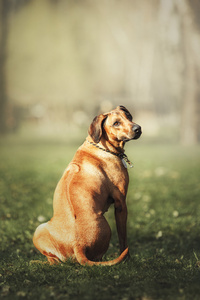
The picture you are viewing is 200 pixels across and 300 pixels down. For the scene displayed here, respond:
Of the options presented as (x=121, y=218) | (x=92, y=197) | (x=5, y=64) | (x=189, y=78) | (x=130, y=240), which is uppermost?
(x=5, y=64)

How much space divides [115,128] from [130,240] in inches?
95.0

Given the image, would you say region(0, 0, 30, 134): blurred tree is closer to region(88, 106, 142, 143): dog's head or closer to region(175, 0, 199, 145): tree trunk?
region(175, 0, 199, 145): tree trunk

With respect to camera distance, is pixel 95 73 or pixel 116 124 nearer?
pixel 116 124

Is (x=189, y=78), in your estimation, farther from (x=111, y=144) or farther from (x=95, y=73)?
(x=111, y=144)

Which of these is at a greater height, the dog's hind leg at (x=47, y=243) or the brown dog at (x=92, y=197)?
the brown dog at (x=92, y=197)

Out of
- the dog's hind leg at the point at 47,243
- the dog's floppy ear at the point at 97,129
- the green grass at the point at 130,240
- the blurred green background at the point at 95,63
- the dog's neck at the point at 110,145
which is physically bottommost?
the green grass at the point at 130,240

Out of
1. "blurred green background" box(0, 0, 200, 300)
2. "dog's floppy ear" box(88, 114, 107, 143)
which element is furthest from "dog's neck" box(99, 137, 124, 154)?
"blurred green background" box(0, 0, 200, 300)

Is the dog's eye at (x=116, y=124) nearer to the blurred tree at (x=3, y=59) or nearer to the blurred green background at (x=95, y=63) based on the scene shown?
the blurred green background at (x=95, y=63)

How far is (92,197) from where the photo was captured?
11.7 feet

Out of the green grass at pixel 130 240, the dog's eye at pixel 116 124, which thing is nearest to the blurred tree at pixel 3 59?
the green grass at pixel 130 240

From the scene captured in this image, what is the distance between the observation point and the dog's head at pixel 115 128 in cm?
368

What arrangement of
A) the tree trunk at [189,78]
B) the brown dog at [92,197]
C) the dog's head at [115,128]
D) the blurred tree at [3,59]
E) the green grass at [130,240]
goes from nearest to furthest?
1. the green grass at [130,240]
2. the brown dog at [92,197]
3. the dog's head at [115,128]
4. the tree trunk at [189,78]
5. the blurred tree at [3,59]

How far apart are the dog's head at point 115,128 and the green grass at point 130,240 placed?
4.18 ft

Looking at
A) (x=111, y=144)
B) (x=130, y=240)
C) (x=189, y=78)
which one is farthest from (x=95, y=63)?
(x=111, y=144)
